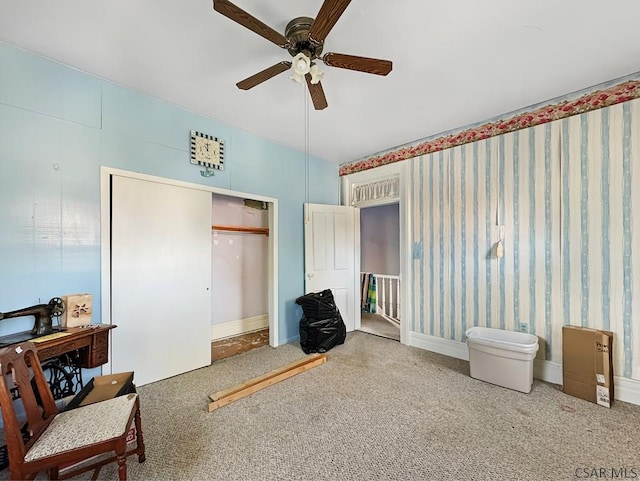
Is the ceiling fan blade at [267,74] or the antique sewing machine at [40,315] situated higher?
the ceiling fan blade at [267,74]

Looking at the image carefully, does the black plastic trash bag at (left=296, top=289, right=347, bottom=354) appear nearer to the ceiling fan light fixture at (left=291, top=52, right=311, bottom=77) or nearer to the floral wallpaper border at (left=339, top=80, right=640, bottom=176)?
the floral wallpaper border at (left=339, top=80, right=640, bottom=176)

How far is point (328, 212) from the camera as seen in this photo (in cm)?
422

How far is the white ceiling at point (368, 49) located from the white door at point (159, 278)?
38.6 inches

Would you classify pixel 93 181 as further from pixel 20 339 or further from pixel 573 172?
pixel 573 172

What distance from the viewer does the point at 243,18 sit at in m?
1.45

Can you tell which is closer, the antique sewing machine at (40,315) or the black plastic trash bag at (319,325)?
the antique sewing machine at (40,315)

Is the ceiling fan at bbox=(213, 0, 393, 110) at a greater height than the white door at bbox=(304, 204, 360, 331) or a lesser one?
greater

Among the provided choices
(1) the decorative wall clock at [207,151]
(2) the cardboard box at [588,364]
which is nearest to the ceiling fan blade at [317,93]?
(1) the decorative wall clock at [207,151]

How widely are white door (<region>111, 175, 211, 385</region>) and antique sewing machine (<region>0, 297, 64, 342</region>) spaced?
421 mm

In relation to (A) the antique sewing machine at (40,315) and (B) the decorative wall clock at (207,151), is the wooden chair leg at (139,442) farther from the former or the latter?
(B) the decorative wall clock at (207,151)

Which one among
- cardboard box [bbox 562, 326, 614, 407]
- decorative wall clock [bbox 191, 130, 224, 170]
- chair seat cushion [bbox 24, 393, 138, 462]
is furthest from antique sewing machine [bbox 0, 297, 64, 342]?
cardboard box [bbox 562, 326, 614, 407]

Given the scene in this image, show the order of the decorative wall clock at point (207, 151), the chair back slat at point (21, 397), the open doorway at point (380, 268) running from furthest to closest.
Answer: the open doorway at point (380, 268), the decorative wall clock at point (207, 151), the chair back slat at point (21, 397)

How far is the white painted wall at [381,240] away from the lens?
5691 millimetres

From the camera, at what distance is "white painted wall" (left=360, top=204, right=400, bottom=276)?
569 centimetres
